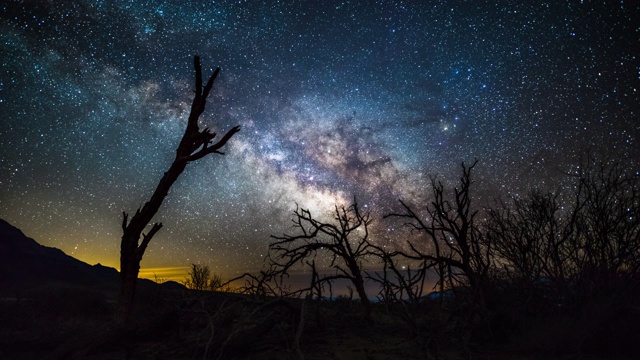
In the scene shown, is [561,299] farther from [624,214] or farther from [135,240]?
[135,240]

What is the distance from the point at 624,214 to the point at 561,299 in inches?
112

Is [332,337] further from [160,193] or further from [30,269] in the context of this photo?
[30,269]

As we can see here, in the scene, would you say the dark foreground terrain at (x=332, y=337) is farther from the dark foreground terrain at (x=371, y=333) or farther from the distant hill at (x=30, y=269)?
the distant hill at (x=30, y=269)

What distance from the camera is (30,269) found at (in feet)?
238

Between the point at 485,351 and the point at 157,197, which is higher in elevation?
the point at 157,197

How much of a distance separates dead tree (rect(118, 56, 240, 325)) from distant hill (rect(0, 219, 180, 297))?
6428 centimetres

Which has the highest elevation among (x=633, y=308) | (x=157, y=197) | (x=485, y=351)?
(x=157, y=197)

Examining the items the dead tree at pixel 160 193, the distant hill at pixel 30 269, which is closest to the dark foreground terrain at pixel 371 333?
the dead tree at pixel 160 193

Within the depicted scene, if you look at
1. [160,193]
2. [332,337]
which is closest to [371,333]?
[332,337]

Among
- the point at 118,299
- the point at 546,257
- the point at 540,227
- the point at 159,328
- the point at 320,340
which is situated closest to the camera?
the point at 320,340

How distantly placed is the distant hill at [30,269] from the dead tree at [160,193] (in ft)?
211

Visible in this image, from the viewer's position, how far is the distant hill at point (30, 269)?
2603 inches

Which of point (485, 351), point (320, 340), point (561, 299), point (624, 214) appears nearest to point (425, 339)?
point (485, 351)

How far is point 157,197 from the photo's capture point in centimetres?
870
